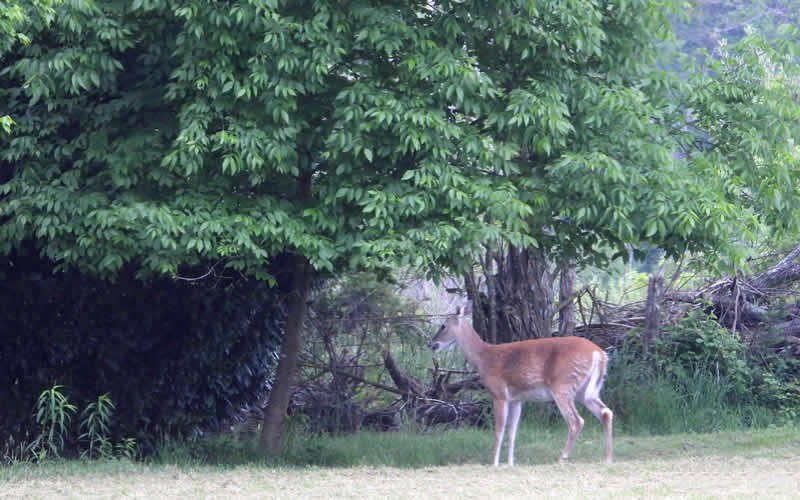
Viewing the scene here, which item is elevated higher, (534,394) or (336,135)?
(336,135)

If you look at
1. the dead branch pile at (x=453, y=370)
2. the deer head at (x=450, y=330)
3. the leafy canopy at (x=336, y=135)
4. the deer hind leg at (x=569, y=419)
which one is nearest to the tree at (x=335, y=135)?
the leafy canopy at (x=336, y=135)

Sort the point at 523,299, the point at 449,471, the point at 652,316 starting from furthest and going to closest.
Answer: the point at 652,316 < the point at 523,299 < the point at 449,471

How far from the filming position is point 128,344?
41.1 feet

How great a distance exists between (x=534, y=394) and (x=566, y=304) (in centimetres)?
410

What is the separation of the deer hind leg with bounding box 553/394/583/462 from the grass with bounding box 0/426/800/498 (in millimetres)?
270

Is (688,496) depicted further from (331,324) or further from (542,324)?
(331,324)

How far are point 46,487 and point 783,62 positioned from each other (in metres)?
8.23

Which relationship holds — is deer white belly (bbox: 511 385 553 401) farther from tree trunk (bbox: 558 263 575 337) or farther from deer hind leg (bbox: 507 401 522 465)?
tree trunk (bbox: 558 263 575 337)

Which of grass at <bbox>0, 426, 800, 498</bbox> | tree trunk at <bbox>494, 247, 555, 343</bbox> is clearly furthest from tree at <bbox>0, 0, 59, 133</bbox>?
tree trunk at <bbox>494, 247, 555, 343</bbox>

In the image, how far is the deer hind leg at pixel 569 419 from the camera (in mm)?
11141

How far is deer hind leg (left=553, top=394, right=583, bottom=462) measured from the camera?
1114cm

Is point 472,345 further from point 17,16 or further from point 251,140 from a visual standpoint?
point 17,16

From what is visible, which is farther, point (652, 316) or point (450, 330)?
point (652, 316)

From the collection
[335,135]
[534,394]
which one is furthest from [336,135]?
[534,394]
